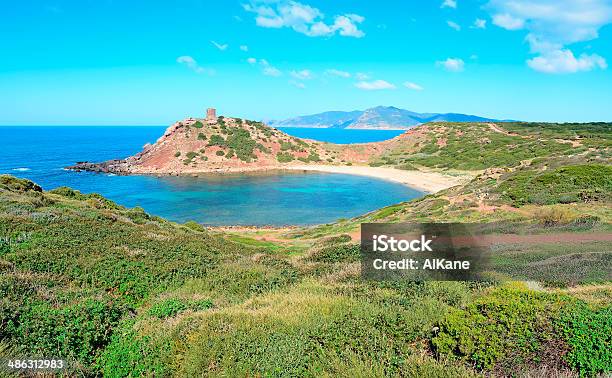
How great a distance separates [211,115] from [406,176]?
64.2 meters

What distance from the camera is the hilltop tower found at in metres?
115

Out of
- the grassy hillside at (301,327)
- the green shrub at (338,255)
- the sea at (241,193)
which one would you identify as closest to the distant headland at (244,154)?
the sea at (241,193)

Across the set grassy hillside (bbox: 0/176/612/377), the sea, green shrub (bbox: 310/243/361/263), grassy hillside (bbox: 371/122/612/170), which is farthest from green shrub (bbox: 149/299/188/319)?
grassy hillside (bbox: 371/122/612/170)

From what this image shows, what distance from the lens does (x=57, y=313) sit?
7.26 metres

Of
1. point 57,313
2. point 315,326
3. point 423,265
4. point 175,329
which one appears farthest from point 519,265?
point 57,313

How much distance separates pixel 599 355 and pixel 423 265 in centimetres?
666

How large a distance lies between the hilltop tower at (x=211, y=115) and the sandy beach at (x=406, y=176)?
3101 centimetres

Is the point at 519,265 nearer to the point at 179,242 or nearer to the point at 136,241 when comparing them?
the point at 179,242

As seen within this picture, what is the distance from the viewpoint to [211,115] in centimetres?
11681


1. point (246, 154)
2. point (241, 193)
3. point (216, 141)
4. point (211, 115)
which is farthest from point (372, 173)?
point (211, 115)

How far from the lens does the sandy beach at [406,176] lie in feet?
228

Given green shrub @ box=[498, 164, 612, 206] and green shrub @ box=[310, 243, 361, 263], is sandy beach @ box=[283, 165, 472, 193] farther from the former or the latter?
green shrub @ box=[310, 243, 361, 263]
